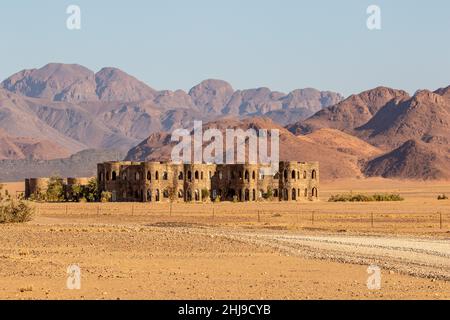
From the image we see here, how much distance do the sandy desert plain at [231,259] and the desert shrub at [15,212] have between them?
10.8 ft

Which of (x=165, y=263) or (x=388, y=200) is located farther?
(x=388, y=200)

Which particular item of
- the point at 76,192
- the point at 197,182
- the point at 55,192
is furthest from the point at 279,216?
the point at 55,192

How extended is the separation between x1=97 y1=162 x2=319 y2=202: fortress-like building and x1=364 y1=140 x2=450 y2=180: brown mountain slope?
8873 cm

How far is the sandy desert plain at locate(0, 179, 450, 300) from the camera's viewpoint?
79.6 feet

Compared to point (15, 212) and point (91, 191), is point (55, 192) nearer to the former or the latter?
point (91, 191)

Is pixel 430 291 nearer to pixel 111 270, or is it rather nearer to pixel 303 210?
pixel 111 270

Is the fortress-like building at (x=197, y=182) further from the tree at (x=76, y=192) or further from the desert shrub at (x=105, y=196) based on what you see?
the tree at (x=76, y=192)

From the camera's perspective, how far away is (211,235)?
4553 centimetres

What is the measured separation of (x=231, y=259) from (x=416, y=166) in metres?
163

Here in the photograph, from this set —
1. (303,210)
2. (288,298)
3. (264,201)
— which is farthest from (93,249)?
(264,201)

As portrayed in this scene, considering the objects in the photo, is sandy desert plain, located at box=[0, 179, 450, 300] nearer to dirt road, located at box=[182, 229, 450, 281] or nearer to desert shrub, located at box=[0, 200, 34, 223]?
dirt road, located at box=[182, 229, 450, 281]

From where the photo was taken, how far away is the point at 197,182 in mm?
99562

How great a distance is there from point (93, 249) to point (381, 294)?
16462 mm

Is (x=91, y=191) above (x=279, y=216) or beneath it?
above
